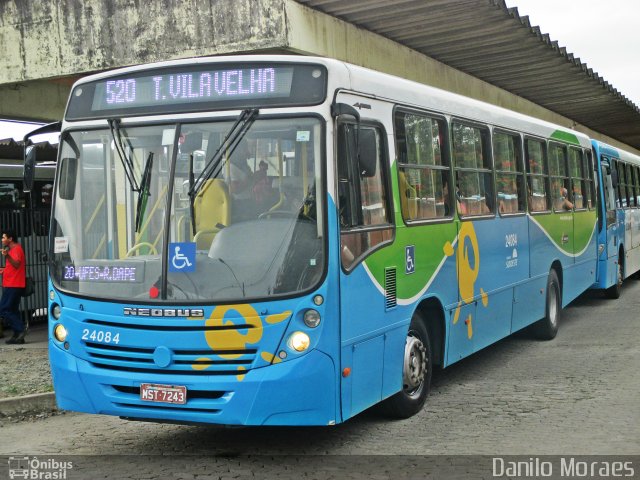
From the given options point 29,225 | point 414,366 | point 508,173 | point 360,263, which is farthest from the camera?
point 29,225

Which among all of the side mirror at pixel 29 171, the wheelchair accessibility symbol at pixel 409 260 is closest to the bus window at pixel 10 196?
the side mirror at pixel 29 171

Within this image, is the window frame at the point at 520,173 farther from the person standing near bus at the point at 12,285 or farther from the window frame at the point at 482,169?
the person standing near bus at the point at 12,285

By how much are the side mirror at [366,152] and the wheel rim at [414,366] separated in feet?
5.27

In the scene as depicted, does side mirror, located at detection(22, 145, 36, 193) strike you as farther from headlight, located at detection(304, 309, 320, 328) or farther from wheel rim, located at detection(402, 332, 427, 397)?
wheel rim, located at detection(402, 332, 427, 397)

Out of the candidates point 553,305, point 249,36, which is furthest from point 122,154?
point 553,305

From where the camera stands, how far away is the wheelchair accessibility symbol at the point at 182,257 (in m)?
6.14

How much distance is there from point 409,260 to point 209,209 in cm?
196

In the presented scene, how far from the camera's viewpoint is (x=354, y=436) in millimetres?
7070

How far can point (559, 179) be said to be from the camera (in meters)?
12.8

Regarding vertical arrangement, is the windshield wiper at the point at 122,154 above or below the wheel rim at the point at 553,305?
above

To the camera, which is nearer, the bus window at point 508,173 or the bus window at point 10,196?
the bus window at point 508,173

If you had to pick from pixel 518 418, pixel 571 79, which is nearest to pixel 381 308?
pixel 518 418

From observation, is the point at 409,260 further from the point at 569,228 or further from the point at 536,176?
the point at 569,228

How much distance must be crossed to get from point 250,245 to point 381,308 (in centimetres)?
129
